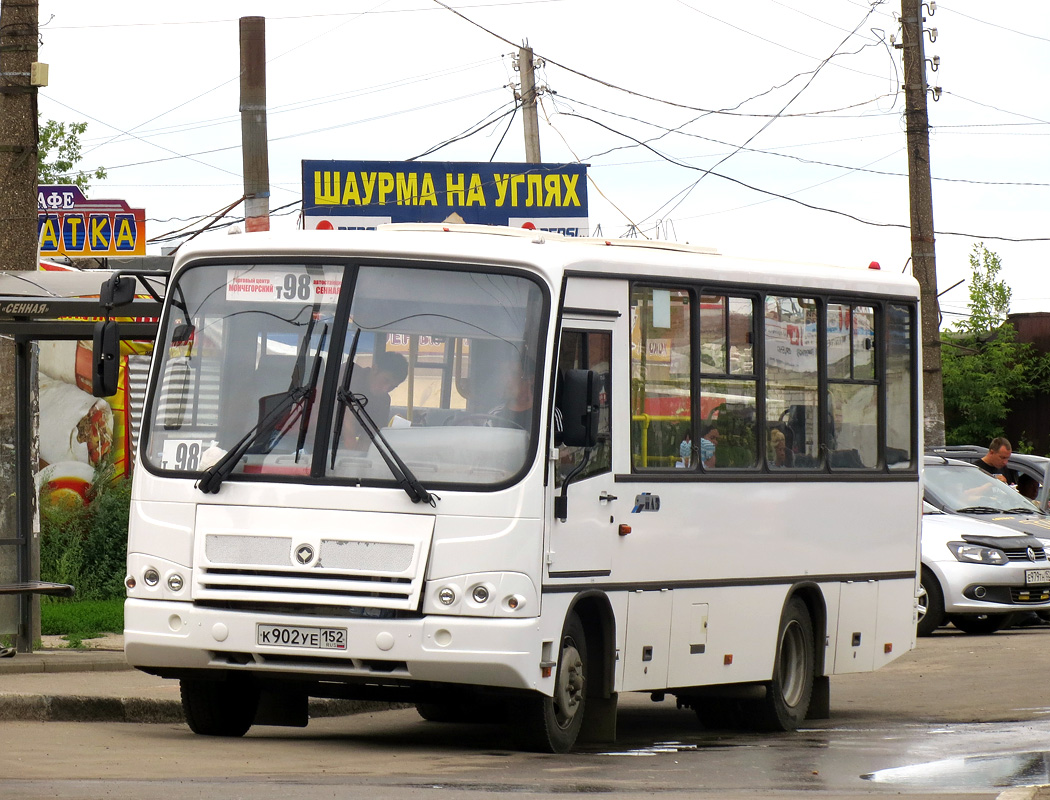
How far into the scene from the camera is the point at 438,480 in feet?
31.7

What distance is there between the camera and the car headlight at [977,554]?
19.7 meters

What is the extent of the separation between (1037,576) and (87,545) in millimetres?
10313

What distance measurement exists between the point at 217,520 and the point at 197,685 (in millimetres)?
1138

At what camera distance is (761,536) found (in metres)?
11.9

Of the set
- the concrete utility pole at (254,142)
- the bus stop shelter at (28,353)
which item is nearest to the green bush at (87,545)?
the concrete utility pole at (254,142)

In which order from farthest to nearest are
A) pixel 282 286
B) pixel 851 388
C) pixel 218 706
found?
1. pixel 851 388
2. pixel 218 706
3. pixel 282 286

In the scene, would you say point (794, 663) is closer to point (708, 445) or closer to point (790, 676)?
point (790, 676)

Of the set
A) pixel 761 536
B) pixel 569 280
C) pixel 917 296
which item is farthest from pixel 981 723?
pixel 569 280

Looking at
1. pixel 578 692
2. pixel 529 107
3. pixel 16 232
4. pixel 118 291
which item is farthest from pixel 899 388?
pixel 529 107

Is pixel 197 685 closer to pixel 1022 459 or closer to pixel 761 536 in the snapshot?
pixel 761 536

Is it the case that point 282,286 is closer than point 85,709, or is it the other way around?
point 282,286

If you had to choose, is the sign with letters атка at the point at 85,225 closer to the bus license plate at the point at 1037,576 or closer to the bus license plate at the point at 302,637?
the bus license plate at the point at 1037,576

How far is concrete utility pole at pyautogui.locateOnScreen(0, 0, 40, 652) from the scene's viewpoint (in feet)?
45.2

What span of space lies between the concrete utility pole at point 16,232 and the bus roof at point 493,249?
3.99 metres
